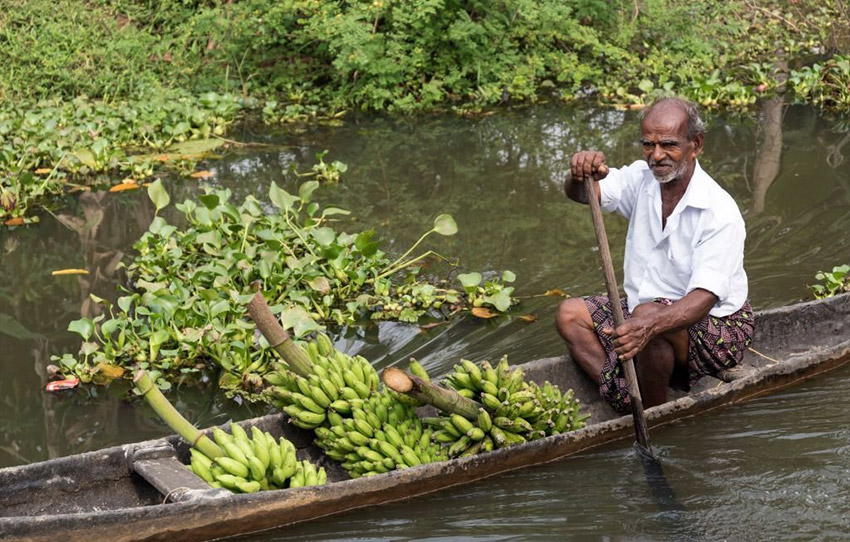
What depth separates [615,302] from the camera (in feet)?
14.4

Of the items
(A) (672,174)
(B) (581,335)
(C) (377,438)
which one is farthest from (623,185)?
(C) (377,438)

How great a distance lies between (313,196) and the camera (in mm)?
9016

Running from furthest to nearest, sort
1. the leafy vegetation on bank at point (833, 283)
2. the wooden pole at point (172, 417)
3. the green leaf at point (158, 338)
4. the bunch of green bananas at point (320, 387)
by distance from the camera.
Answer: the leafy vegetation on bank at point (833, 283), the green leaf at point (158, 338), the bunch of green bananas at point (320, 387), the wooden pole at point (172, 417)

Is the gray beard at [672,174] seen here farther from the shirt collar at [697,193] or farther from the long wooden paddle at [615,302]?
the long wooden paddle at [615,302]

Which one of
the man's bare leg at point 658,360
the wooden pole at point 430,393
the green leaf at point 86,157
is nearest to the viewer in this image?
the wooden pole at point 430,393

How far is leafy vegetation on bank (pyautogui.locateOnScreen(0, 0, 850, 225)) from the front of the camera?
1075 cm

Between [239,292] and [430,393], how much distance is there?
2444 millimetres

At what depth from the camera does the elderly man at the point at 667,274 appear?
4461mm

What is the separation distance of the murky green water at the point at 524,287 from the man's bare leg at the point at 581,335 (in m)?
0.42

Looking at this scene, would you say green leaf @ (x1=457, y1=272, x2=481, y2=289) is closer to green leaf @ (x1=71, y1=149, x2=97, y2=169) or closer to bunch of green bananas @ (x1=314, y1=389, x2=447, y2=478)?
bunch of green bananas @ (x1=314, y1=389, x2=447, y2=478)

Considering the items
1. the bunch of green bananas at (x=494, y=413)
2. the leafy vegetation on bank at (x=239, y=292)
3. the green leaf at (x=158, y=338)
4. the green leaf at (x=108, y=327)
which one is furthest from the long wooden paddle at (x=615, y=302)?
the green leaf at (x=108, y=327)

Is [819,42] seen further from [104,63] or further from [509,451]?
[509,451]

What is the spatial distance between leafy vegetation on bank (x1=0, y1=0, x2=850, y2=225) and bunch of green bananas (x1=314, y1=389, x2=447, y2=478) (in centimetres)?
633

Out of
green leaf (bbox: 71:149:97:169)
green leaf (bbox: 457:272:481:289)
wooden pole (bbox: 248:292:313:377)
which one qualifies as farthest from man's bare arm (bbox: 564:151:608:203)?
green leaf (bbox: 71:149:97:169)
